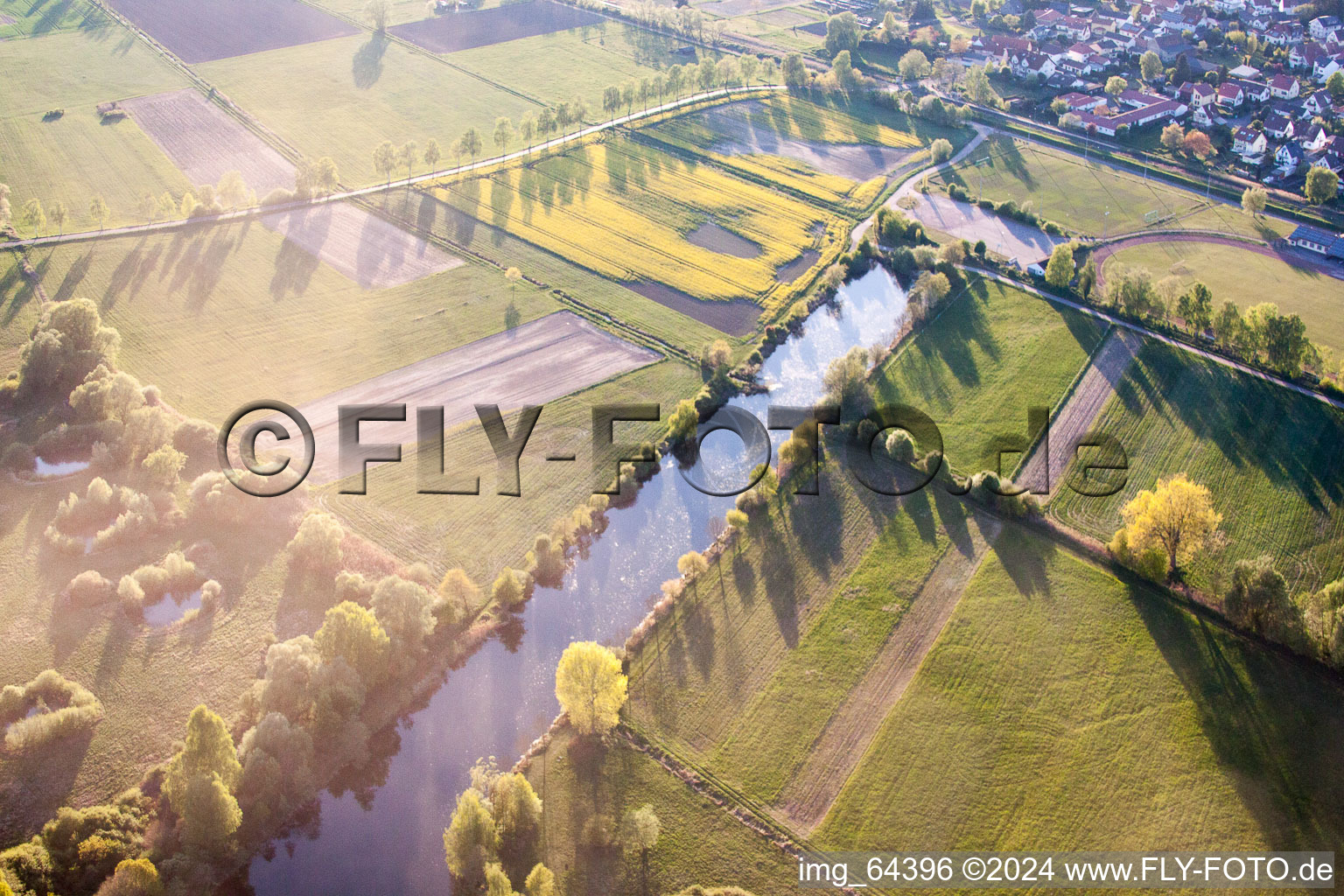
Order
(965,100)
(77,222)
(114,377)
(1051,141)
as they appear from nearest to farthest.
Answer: (114,377)
(77,222)
(1051,141)
(965,100)

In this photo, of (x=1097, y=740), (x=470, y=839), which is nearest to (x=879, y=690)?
(x=1097, y=740)

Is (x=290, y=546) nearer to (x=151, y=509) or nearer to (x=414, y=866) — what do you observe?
(x=151, y=509)

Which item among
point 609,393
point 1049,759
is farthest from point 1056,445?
point 609,393

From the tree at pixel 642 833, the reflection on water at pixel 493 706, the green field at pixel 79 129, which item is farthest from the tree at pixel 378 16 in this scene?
the tree at pixel 642 833

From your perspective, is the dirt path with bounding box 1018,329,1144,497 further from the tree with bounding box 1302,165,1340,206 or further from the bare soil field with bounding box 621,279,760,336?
the tree with bounding box 1302,165,1340,206

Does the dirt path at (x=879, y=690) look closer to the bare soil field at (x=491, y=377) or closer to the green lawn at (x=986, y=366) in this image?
the green lawn at (x=986, y=366)

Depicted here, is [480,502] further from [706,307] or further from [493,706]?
[706,307]

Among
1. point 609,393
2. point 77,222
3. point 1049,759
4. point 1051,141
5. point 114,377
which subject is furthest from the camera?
point 1051,141
